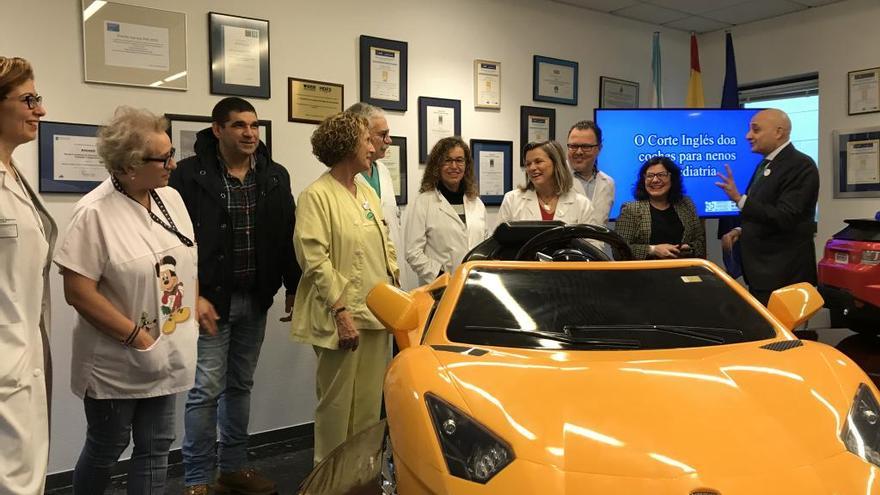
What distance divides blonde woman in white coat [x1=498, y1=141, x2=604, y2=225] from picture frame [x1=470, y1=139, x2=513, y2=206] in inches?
47.2

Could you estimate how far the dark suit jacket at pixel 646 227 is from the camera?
3719mm

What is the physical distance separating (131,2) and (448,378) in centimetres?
287

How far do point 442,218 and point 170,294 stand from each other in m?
1.67

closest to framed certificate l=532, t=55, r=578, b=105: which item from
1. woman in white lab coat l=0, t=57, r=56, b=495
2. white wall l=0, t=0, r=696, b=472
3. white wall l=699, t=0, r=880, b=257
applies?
white wall l=0, t=0, r=696, b=472

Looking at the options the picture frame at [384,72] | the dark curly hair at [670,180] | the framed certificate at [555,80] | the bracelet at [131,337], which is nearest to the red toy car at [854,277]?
the dark curly hair at [670,180]

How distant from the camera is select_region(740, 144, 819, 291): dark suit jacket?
3.74 metres

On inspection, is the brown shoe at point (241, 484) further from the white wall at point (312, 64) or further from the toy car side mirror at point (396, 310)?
the toy car side mirror at point (396, 310)

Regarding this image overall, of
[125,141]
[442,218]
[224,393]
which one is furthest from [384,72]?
[125,141]

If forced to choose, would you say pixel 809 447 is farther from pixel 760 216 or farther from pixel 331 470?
pixel 760 216

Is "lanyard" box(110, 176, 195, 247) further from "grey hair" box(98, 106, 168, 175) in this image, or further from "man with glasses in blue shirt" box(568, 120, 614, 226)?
"man with glasses in blue shirt" box(568, 120, 614, 226)

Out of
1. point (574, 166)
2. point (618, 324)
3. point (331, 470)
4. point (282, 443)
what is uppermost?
point (574, 166)

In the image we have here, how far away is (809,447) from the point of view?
4.10ft

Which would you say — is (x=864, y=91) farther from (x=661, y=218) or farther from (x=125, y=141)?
(x=125, y=141)

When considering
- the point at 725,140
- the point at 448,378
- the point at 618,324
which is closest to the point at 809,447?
the point at 618,324
